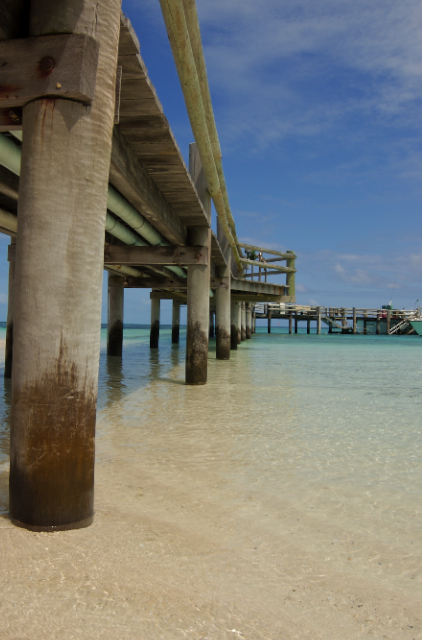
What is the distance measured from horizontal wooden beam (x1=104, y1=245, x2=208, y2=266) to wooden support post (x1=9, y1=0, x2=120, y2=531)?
720 centimetres

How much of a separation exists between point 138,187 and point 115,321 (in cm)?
1191

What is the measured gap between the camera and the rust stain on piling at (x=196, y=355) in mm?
10227

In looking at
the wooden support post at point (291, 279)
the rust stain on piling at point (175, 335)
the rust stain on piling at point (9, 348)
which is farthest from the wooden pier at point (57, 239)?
the rust stain on piling at point (175, 335)

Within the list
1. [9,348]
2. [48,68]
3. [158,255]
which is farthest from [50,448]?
[9,348]

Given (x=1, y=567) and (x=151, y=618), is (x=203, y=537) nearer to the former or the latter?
(x=151, y=618)

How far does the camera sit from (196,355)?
10289 millimetres

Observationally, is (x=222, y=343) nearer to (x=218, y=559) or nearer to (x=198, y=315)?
(x=198, y=315)

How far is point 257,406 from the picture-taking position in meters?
7.69

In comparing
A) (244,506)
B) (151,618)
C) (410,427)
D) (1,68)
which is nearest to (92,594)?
(151,618)

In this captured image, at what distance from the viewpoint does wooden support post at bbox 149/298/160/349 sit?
2407cm

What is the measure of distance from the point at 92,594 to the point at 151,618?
1.11ft

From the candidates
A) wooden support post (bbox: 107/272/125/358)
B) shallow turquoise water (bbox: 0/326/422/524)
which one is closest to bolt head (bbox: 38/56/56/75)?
shallow turquoise water (bbox: 0/326/422/524)

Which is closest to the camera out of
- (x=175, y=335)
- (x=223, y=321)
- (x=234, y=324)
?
(x=223, y=321)

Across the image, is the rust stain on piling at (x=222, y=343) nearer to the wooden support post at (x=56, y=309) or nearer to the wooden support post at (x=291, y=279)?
the wooden support post at (x=291, y=279)
